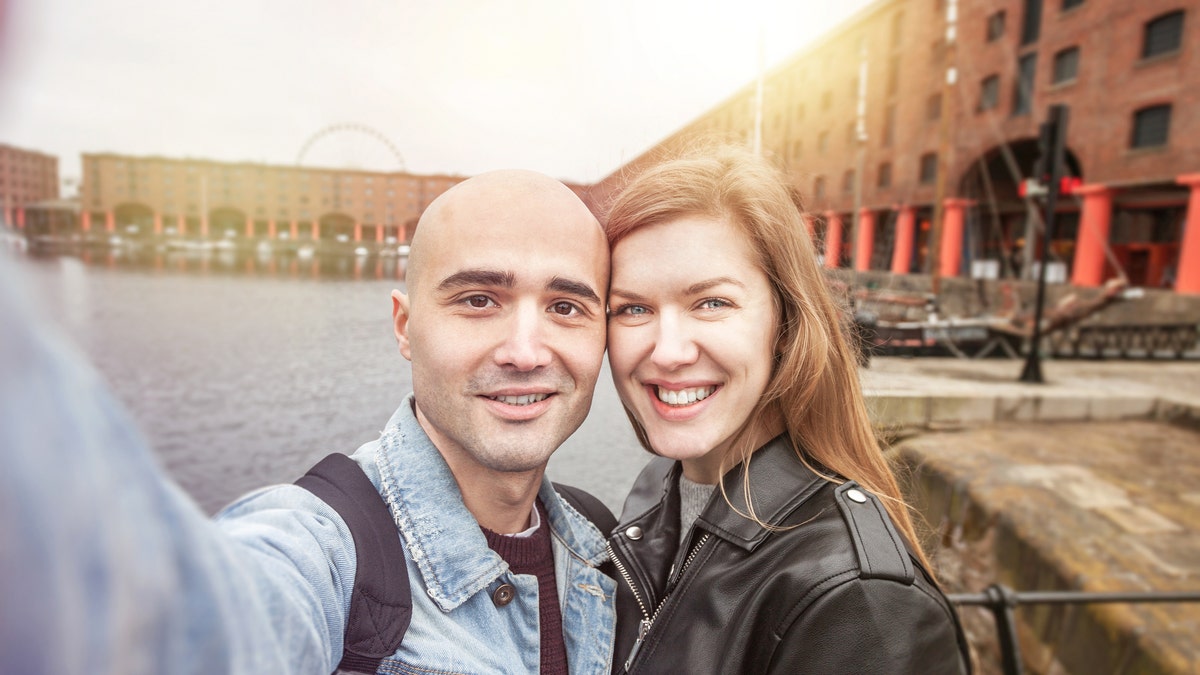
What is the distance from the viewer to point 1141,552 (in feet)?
14.7

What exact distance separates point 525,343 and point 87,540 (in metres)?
1.24

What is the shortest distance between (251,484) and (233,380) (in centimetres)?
871

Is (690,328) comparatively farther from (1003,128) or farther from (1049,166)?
(1003,128)

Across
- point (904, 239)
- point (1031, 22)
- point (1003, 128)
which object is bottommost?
point (904, 239)

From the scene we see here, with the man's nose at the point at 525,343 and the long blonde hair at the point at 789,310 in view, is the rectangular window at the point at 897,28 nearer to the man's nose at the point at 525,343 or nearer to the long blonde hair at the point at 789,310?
Answer: the long blonde hair at the point at 789,310

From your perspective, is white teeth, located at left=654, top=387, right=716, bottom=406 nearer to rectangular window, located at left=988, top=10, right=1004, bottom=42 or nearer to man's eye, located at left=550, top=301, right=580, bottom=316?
man's eye, located at left=550, top=301, right=580, bottom=316

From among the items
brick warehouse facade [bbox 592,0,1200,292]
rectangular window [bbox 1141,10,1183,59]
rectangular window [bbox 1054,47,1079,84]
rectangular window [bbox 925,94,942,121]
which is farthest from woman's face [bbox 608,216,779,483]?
rectangular window [bbox 925,94,942,121]

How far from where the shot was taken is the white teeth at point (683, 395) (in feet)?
5.76

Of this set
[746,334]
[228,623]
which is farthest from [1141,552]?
[228,623]

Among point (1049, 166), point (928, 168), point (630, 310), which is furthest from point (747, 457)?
point (928, 168)

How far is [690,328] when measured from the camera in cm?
173

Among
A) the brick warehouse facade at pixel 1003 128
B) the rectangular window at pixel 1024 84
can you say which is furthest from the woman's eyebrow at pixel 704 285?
the rectangular window at pixel 1024 84

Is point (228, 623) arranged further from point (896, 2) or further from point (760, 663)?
point (896, 2)

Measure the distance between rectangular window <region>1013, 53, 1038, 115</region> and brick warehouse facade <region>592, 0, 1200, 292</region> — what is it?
50mm
